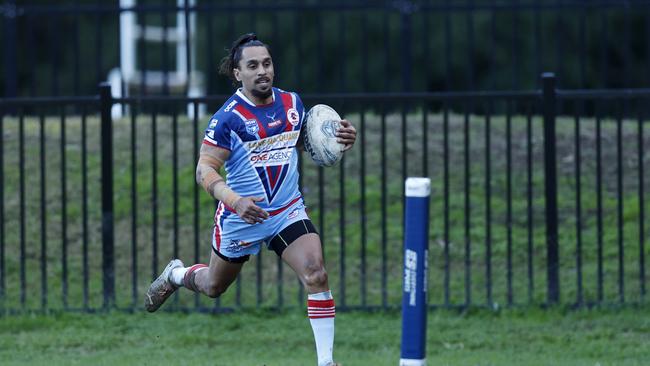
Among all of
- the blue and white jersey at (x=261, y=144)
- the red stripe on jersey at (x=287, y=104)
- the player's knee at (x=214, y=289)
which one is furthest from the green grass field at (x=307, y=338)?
the red stripe on jersey at (x=287, y=104)

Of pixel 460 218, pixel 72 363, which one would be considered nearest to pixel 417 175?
pixel 460 218

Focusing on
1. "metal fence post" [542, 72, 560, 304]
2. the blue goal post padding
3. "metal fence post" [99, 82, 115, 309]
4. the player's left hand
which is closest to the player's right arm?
the player's left hand

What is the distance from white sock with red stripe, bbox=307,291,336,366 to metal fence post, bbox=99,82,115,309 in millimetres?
3290

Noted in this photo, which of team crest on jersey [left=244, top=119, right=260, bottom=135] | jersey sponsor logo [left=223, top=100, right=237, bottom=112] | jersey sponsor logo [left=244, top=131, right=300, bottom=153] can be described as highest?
jersey sponsor logo [left=223, top=100, right=237, bottom=112]

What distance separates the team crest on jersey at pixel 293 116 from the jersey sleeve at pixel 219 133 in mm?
398

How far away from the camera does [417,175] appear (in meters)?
12.8

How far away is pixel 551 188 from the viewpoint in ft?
34.9

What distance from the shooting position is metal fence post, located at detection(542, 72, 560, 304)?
1060 cm

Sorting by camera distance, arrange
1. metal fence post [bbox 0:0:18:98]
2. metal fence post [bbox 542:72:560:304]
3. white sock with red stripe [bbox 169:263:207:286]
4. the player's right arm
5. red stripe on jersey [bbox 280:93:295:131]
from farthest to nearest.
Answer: metal fence post [bbox 0:0:18:98] < metal fence post [bbox 542:72:560:304] < white sock with red stripe [bbox 169:263:207:286] < red stripe on jersey [bbox 280:93:295:131] < the player's right arm

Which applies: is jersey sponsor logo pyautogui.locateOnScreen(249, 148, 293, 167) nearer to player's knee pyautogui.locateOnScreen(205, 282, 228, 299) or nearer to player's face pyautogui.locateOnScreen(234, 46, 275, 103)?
player's face pyautogui.locateOnScreen(234, 46, 275, 103)

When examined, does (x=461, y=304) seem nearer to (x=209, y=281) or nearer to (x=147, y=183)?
(x=209, y=281)

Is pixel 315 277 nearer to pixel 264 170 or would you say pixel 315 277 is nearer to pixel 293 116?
pixel 264 170

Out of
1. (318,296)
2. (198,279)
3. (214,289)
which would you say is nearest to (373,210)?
(198,279)

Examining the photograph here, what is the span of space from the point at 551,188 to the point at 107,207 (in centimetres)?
345
